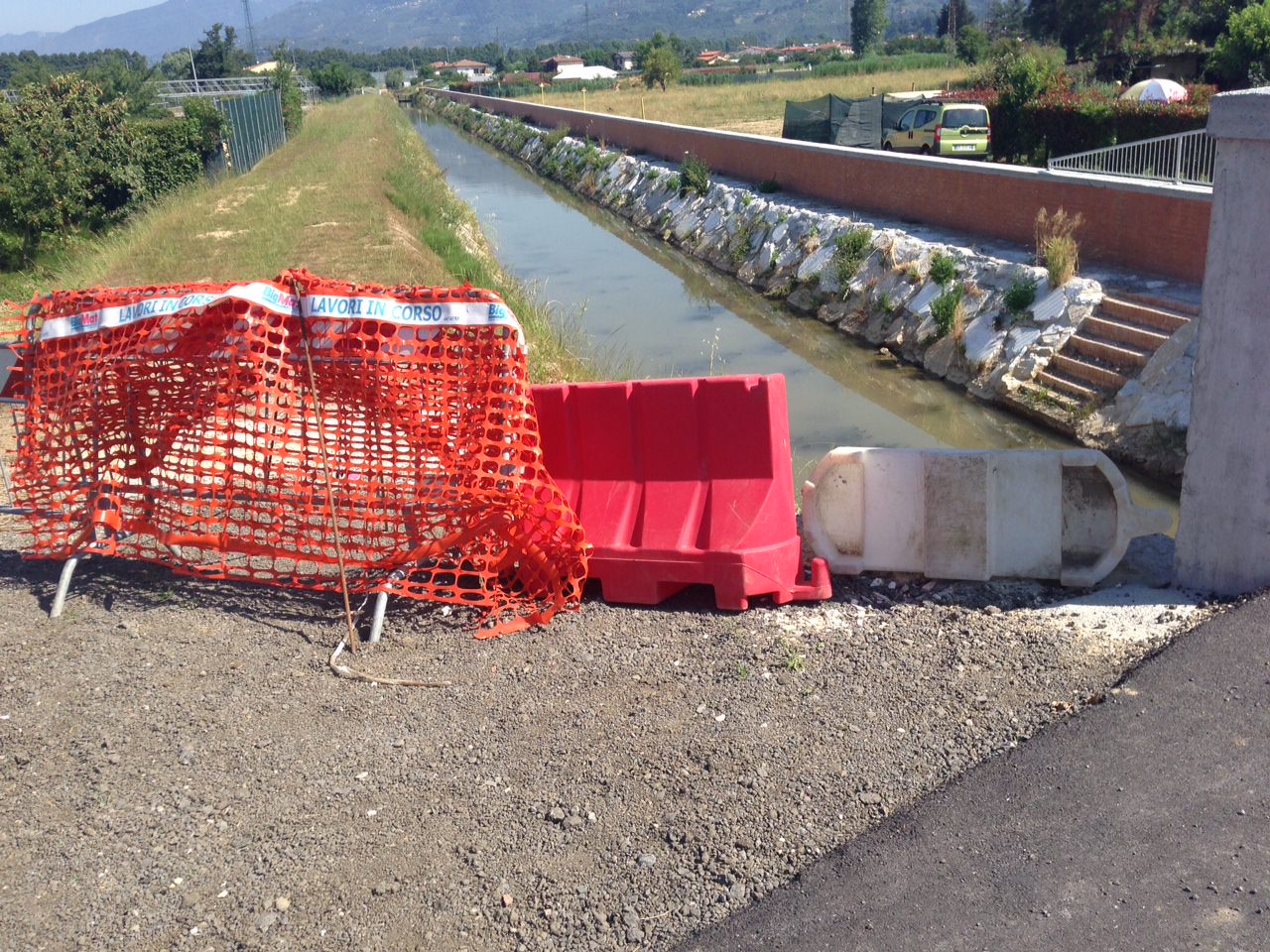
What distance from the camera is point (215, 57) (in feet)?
357

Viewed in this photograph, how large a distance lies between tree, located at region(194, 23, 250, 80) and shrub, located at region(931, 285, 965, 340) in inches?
4128

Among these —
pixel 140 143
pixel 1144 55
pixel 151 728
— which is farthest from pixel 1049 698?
pixel 1144 55

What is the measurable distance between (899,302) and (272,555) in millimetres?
13076

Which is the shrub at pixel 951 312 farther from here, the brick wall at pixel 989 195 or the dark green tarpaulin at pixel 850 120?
the dark green tarpaulin at pixel 850 120

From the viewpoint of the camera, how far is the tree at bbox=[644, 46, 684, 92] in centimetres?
8438

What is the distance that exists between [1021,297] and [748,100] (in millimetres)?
49634

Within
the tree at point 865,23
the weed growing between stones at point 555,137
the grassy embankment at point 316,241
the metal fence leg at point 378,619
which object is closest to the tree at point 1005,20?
the weed growing between stones at point 555,137

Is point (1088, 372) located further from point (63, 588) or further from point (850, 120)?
point (850, 120)

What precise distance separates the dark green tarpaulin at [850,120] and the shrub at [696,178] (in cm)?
471

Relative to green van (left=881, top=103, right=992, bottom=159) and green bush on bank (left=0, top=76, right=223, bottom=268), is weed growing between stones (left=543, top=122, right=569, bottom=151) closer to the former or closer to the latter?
green bush on bank (left=0, top=76, right=223, bottom=268)

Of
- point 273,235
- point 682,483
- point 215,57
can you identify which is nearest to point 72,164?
point 273,235

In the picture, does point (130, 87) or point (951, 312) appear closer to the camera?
point (951, 312)

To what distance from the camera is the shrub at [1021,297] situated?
581 inches

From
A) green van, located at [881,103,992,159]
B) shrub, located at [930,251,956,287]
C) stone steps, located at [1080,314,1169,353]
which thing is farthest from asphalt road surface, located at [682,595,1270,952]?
green van, located at [881,103,992,159]
